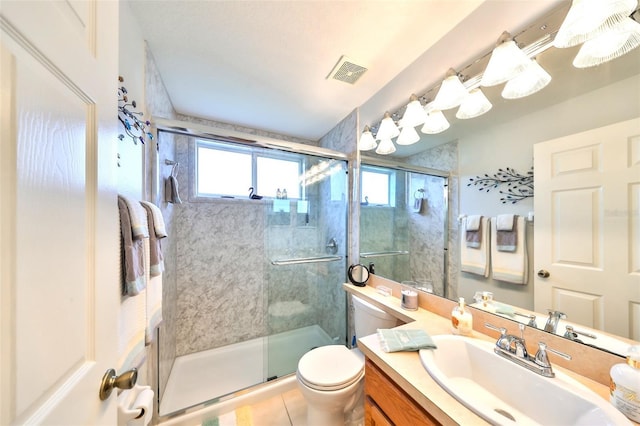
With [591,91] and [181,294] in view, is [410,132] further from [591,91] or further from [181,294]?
[181,294]

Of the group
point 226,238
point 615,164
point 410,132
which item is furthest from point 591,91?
point 226,238

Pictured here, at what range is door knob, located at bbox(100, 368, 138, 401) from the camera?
0.53m

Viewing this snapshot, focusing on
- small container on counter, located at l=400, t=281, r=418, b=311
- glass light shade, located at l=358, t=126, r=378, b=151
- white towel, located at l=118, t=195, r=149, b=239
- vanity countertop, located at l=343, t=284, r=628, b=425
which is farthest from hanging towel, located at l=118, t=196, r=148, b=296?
glass light shade, located at l=358, t=126, r=378, b=151

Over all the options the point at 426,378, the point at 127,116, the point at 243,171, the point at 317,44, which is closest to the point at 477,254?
the point at 426,378

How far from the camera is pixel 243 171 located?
2.39 meters

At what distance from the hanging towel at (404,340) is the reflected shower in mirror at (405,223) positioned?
1.36ft

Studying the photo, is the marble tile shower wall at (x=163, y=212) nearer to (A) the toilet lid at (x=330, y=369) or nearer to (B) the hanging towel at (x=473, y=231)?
(A) the toilet lid at (x=330, y=369)

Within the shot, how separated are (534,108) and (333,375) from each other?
1.69m

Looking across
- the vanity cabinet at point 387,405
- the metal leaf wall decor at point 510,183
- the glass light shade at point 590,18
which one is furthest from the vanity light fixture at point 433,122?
the vanity cabinet at point 387,405

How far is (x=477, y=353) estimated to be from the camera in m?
0.88

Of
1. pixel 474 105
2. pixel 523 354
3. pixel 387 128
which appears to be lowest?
pixel 523 354

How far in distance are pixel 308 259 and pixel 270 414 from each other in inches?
46.2

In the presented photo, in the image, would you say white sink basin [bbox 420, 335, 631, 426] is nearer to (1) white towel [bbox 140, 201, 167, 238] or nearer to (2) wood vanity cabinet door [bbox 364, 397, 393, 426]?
(2) wood vanity cabinet door [bbox 364, 397, 393, 426]

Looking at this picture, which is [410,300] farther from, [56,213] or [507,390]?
[56,213]
